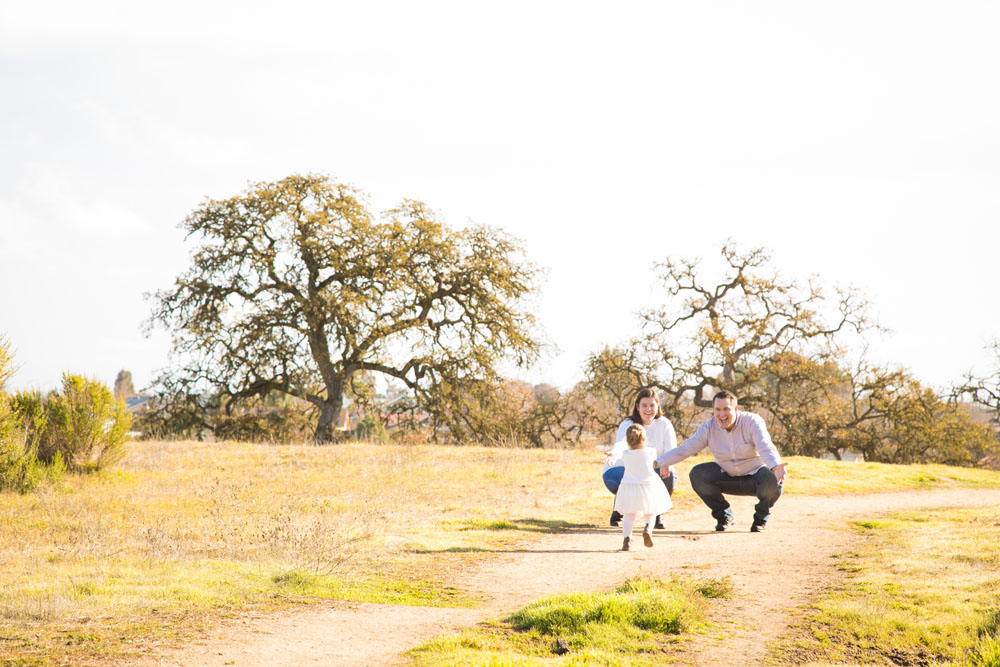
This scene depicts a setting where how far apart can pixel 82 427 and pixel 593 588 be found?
13.2 meters

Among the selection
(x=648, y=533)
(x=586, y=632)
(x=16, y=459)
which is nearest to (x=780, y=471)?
(x=648, y=533)

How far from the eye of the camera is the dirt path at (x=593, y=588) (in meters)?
6.08

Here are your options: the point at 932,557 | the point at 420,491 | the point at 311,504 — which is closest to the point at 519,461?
the point at 420,491

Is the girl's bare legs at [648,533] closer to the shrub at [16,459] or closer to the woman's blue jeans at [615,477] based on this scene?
the woman's blue jeans at [615,477]

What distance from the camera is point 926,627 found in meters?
6.62

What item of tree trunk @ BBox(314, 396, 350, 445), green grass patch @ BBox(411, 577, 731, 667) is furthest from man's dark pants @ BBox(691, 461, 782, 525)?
tree trunk @ BBox(314, 396, 350, 445)

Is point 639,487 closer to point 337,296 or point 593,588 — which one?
point 593,588

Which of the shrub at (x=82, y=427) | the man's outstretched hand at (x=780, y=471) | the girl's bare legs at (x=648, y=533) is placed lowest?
the girl's bare legs at (x=648, y=533)

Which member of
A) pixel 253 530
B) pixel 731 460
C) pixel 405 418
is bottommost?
pixel 253 530

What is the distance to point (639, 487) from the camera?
10.1 metres

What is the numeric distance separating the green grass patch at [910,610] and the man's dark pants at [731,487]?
1.33m

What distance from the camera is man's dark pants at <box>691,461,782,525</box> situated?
11367 mm

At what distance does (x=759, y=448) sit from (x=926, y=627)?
4.55 meters

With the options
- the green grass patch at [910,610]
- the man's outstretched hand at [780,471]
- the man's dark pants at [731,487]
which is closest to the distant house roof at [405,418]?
the man's dark pants at [731,487]
